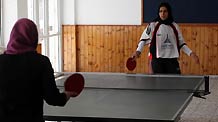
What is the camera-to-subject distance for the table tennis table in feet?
10.8

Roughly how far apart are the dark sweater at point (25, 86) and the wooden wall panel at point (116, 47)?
7858 millimetres

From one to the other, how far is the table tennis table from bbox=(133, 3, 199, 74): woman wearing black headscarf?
729 mm

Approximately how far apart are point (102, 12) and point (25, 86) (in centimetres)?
820

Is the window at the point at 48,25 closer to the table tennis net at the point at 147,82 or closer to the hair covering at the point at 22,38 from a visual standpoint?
the table tennis net at the point at 147,82

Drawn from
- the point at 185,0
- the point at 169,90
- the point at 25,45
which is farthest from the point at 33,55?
the point at 185,0

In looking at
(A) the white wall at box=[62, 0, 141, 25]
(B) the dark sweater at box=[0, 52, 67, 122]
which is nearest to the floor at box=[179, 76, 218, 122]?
(A) the white wall at box=[62, 0, 141, 25]

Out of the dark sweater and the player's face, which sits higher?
the player's face

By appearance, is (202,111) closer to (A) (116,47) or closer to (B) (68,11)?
(A) (116,47)

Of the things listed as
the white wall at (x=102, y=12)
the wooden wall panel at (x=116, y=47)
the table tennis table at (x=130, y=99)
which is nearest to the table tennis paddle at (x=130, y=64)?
the table tennis table at (x=130, y=99)

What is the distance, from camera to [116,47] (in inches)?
428

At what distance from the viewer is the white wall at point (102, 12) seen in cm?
1080

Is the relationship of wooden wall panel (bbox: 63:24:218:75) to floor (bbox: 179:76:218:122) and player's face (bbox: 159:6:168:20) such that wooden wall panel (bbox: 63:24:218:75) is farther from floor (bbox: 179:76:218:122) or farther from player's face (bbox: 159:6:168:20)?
player's face (bbox: 159:6:168:20)

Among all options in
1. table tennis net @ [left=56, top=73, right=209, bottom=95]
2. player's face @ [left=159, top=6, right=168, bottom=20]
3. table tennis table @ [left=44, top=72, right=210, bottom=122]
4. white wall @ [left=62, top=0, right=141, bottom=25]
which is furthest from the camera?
white wall @ [left=62, top=0, right=141, bottom=25]

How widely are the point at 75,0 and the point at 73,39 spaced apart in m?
0.91
